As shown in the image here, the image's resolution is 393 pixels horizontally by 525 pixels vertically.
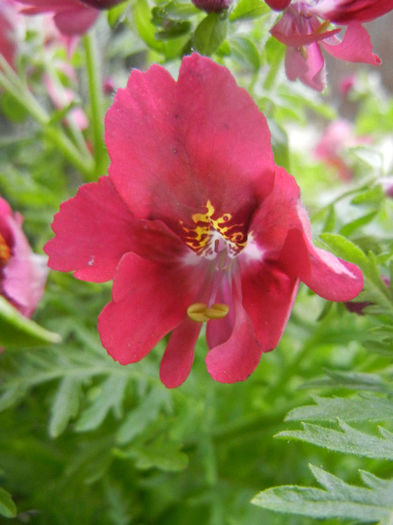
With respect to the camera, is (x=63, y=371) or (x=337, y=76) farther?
(x=337, y=76)

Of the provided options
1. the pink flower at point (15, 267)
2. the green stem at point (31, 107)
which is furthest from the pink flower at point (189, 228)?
the green stem at point (31, 107)

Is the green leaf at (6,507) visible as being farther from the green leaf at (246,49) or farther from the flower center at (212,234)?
the green leaf at (246,49)

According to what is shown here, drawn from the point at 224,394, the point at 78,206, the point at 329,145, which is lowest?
the point at 329,145

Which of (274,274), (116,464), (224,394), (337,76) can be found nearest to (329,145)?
(224,394)

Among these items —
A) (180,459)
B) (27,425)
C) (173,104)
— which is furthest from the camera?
(27,425)

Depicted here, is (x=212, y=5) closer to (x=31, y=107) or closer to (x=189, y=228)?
(x=189, y=228)

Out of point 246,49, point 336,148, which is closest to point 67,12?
point 246,49

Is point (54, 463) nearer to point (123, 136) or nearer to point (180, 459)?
point (180, 459)
